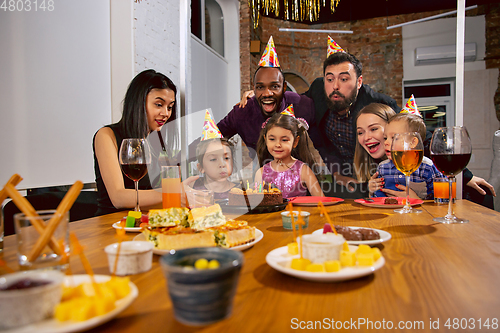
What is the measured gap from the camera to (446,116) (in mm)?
2584

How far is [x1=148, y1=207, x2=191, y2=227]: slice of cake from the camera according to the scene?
2.63 ft

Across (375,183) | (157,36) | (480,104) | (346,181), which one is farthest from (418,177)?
(480,104)

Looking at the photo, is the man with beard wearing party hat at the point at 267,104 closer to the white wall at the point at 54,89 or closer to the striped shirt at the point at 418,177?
the striped shirt at the point at 418,177

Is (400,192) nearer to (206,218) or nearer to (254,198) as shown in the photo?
(254,198)

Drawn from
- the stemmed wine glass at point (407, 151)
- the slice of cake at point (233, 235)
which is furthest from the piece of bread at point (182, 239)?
the stemmed wine glass at point (407, 151)

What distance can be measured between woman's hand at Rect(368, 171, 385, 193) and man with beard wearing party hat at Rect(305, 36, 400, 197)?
115mm

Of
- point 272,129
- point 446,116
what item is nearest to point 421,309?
point 272,129

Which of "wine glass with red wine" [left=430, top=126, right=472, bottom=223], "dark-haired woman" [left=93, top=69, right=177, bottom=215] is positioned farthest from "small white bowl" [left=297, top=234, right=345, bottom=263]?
"dark-haired woman" [left=93, top=69, right=177, bottom=215]

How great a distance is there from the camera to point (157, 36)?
Result: 2959 millimetres

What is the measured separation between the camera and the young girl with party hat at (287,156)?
2.48m

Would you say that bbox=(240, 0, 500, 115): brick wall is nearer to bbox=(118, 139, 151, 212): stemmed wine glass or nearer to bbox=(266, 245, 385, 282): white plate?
bbox=(118, 139, 151, 212): stemmed wine glass

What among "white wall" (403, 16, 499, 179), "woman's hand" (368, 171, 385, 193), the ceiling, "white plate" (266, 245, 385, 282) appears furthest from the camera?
"white wall" (403, 16, 499, 179)

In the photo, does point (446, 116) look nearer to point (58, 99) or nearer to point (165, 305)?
point (165, 305)

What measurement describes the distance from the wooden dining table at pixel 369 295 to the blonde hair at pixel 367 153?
1.67 metres
